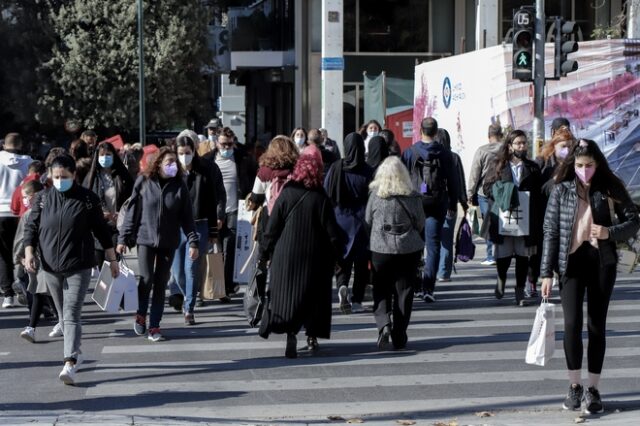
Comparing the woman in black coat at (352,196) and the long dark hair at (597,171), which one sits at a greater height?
the long dark hair at (597,171)

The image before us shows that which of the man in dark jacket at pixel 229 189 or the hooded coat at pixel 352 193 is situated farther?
the man in dark jacket at pixel 229 189

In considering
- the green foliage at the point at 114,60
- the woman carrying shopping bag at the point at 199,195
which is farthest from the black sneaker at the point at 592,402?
the green foliage at the point at 114,60

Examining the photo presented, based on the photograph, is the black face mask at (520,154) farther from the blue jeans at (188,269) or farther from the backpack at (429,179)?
the blue jeans at (188,269)

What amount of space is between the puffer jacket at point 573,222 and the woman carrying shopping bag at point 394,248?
2.68 meters

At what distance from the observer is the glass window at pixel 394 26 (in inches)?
A: 1478

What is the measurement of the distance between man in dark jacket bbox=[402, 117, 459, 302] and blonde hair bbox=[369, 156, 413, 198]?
2518 mm

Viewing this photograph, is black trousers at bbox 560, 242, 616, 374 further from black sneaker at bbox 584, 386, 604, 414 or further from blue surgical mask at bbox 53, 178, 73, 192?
blue surgical mask at bbox 53, 178, 73, 192

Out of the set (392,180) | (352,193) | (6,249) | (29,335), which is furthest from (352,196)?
(6,249)

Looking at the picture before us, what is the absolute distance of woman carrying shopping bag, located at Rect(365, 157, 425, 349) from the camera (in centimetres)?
1098

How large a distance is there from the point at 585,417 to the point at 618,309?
5396 millimetres

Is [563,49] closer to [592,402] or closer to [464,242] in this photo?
[464,242]

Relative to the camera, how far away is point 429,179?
1366 cm

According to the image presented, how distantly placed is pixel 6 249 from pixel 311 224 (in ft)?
17.2

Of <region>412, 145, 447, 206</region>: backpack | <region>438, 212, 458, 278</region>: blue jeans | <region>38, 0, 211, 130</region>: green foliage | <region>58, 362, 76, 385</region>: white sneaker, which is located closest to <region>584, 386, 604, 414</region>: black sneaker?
<region>58, 362, 76, 385</region>: white sneaker
